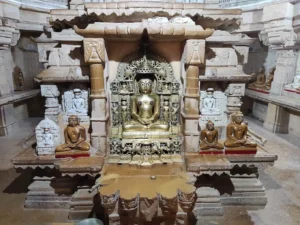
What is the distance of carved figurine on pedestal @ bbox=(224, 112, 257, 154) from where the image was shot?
4.62 m

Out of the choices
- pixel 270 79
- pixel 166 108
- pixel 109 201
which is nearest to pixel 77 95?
pixel 166 108

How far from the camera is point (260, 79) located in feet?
34.8

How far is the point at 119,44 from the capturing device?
4887 mm

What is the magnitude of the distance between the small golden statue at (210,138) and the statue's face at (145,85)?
1396mm

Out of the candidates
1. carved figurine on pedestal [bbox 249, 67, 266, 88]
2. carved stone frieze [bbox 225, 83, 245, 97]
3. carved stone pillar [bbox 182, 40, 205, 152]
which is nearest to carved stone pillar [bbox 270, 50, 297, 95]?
carved figurine on pedestal [bbox 249, 67, 266, 88]

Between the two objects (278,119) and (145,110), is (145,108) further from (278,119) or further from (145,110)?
(278,119)

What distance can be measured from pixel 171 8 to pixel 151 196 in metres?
3.45

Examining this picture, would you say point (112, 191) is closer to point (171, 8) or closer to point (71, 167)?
point (71, 167)

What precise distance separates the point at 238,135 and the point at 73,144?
3158 mm

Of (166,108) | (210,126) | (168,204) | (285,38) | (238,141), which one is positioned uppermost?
(285,38)

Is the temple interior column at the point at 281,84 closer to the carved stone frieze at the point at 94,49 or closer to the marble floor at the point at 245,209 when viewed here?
the marble floor at the point at 245,209

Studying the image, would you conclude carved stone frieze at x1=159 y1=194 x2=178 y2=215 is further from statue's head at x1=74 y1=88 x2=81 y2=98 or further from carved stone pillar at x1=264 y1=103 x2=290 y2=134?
carved stone pillar at x1=264 y1=103 x2=290 y2=134

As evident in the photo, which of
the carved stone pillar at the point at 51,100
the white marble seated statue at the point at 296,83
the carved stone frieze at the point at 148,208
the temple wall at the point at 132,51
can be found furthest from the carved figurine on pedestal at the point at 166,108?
the white marble seated statue at the point at 296,83

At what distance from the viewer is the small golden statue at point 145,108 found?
500cm
